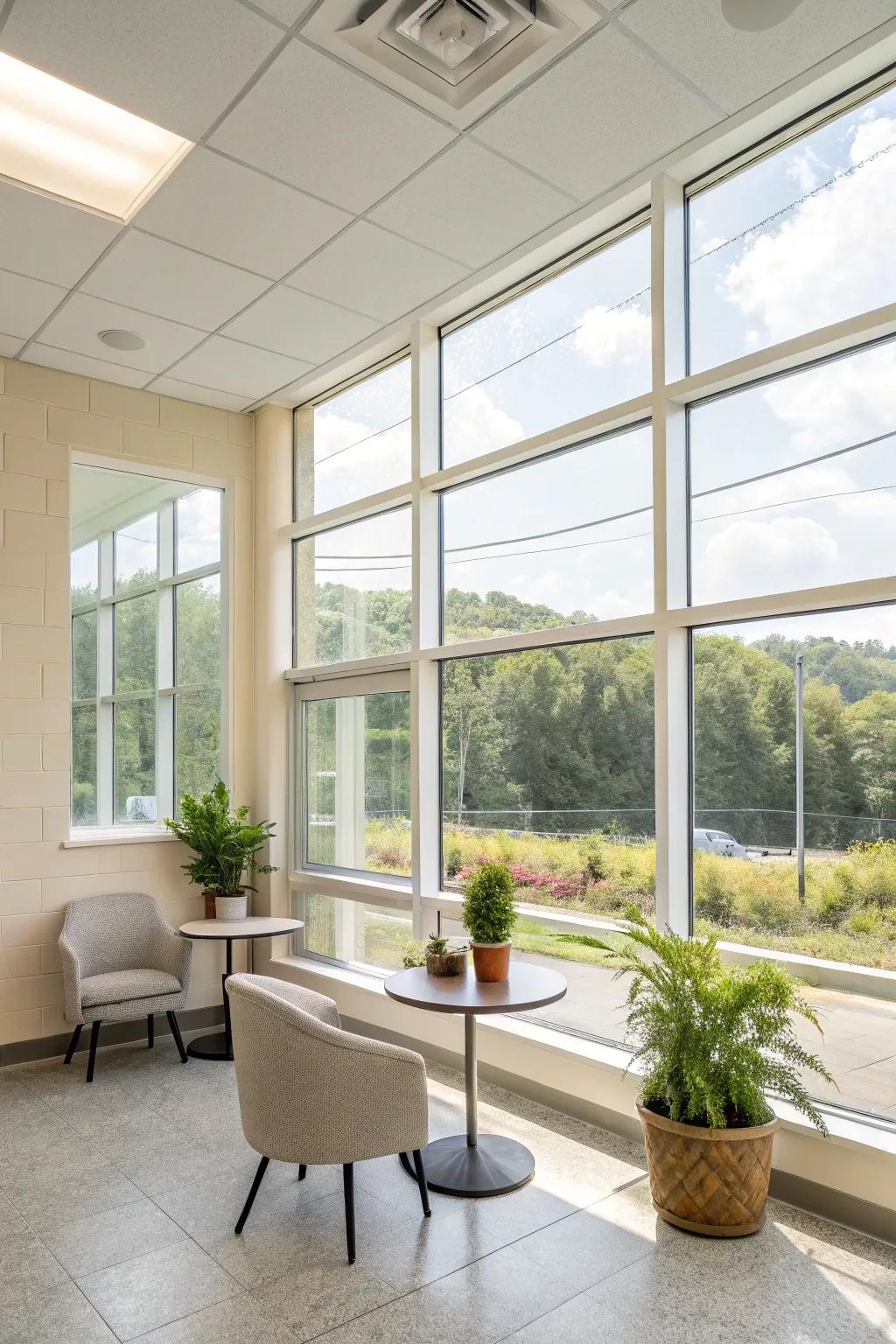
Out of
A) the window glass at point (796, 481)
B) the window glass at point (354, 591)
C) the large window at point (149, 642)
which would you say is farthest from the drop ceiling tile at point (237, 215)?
the large window at point (149, 642)

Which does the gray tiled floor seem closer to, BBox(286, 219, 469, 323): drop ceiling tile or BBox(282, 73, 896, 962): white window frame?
BBox(282, 73, 896, 962): white window frame

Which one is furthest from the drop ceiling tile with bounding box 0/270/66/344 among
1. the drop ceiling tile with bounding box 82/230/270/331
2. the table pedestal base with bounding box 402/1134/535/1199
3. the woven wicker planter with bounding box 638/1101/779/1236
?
the woven wicker planter with bounding box 638/1101/779/1236

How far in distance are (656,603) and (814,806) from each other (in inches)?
34.7

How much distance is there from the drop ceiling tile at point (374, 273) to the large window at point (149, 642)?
1858mm

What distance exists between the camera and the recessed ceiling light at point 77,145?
300 centimetres

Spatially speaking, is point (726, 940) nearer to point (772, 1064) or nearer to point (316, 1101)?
point (772, 1064)

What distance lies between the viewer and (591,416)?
3.66m

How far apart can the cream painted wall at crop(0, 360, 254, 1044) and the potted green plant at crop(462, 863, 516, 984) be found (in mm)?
2439

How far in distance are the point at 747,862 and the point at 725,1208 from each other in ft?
3.36

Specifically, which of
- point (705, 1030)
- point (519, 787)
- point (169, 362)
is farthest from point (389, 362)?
point (705, 1030)

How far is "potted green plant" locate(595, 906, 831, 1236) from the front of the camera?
2.66 metres

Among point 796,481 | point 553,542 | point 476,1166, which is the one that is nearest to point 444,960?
point 476,1166

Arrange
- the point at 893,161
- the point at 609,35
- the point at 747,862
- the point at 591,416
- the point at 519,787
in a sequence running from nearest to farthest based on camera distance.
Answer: the point at 609,35, the point at 893,161, the point at 747,862, the point at 591,416, the point at 519,787

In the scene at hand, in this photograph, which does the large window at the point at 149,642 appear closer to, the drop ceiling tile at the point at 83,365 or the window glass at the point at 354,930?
the drop ceiling tile at the point at 83,365
